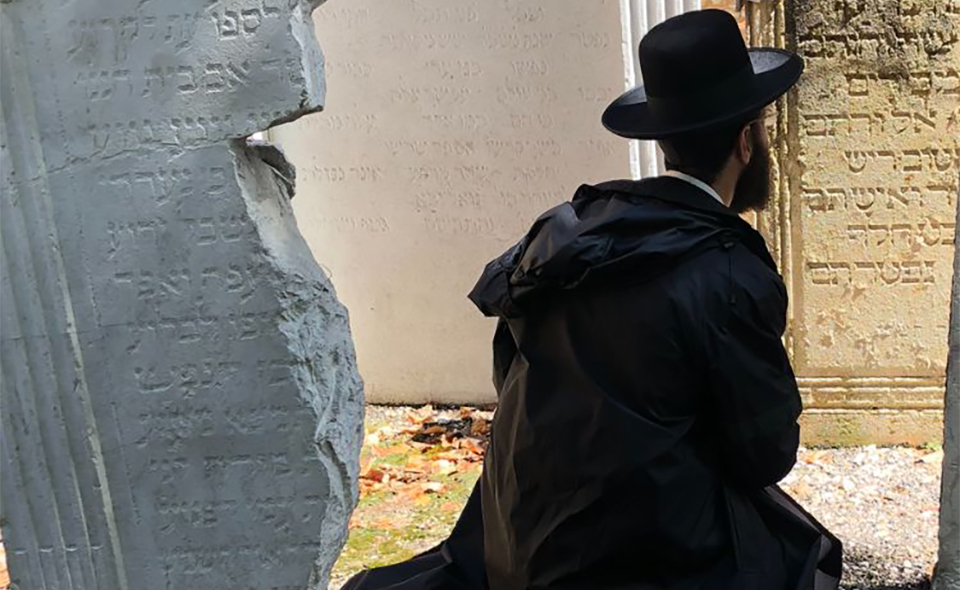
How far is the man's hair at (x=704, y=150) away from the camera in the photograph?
8.13 feet

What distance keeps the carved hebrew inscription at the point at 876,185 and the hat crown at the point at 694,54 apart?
2.53 metres

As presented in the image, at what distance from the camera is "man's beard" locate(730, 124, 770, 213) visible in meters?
2.57

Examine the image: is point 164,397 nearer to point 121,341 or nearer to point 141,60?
point 121,341

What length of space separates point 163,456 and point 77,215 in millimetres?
622

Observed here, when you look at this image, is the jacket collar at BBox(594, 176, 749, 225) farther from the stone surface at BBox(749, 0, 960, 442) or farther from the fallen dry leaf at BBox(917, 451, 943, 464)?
the fallen dry leaf at BBox(917, 451, 943, 464)

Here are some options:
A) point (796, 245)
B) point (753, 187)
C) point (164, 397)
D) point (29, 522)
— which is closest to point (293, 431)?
point (164, 397)

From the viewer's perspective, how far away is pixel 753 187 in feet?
8.56

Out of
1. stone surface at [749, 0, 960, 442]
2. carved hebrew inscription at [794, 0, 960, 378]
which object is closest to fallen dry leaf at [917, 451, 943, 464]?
stone surface at [749, 0, 960, 442]

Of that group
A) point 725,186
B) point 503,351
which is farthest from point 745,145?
point 503,351

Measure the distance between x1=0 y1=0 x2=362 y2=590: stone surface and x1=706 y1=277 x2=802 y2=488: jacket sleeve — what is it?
38.1 inches

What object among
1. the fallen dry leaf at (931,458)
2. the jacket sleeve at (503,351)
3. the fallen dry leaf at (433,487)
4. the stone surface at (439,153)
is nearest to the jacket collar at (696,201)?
the jacket sleeve at (503,351)

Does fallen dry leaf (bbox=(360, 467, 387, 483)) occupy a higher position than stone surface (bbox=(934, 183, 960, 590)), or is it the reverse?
stone surface (bbox=(934, 183, 960, 590))

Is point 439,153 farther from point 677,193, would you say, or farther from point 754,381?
point 754,381

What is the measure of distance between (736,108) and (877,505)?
2617mm
